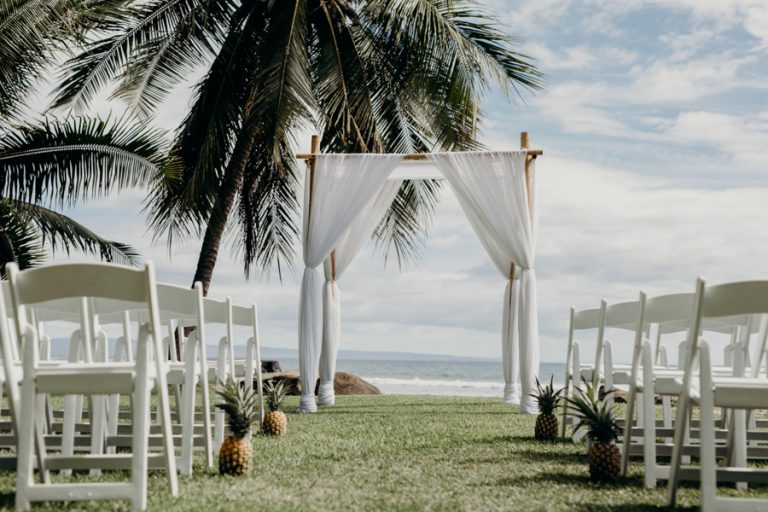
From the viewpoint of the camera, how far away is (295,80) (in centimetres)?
1013

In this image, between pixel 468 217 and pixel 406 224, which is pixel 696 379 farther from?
pixel 406 224

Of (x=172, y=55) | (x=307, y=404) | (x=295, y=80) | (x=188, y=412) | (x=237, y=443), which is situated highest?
(x=172, y=55)

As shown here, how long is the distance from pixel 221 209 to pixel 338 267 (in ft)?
7.84

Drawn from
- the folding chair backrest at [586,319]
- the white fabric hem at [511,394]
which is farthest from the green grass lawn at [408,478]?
the white fabric hem at [511,394]

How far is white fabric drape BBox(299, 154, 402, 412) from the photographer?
8336 millimetres

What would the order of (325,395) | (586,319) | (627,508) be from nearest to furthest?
(627,508), (586,319), (325,395)

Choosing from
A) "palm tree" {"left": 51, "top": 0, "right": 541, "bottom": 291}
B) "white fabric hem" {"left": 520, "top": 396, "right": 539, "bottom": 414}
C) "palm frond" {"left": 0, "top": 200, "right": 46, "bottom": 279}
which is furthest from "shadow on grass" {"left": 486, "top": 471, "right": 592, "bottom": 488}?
"palm frond" {"left": 0, "top": 200, "right": 46, "bottom": 279}

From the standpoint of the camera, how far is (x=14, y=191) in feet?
34.3

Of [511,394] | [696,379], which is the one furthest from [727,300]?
[511,394]

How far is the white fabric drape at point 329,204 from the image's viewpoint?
834 centimetres

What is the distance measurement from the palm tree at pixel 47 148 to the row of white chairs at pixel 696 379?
661cm

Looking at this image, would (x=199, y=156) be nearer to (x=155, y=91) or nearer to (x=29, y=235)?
(x=155, y=91)

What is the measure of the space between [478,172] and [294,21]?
12.8 feet

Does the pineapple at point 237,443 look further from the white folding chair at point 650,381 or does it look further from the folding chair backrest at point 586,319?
the folding chair backrest at point 586,319
